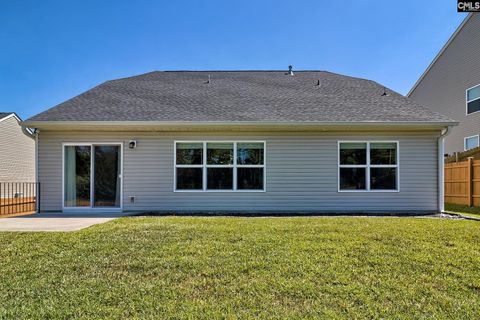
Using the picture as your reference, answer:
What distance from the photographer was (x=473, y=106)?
16469 mm

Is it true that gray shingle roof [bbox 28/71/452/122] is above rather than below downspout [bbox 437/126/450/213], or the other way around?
above

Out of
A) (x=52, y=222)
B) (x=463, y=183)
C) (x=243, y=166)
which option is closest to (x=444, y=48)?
(x=463, y=183)

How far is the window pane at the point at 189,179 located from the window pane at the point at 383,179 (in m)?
5.27

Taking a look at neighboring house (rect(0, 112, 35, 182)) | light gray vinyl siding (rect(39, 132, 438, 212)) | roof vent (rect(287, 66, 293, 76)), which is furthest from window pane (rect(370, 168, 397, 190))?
neighboring house (rect(0, 112, 35, 182))

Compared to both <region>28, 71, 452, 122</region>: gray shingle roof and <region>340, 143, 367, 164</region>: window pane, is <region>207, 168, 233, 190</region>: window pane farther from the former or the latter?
<region>340, 143, 367, 164</region>: window pane

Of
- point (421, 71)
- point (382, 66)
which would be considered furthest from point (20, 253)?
point (421, 71)

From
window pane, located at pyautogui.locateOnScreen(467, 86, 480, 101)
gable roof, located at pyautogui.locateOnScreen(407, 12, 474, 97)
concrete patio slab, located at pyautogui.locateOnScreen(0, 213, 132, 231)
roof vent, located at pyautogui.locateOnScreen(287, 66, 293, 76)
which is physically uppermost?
gable roof, located at pyautogui.locateOnScreen(407, 12, 474, 97)

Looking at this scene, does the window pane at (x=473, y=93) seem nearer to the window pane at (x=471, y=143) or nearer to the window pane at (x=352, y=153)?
the window pane at (x=471, y=143)

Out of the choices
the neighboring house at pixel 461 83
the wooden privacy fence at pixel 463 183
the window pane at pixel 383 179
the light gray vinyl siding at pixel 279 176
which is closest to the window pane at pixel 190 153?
the light gray vinyl siding at pixel 279 176

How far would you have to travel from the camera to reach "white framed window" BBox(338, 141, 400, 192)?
979 cm

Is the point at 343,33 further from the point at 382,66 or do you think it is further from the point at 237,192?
the point at 237,192

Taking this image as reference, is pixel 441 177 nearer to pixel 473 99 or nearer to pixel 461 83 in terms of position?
pixel 473 99

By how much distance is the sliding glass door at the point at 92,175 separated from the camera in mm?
9781

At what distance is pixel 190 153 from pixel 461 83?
→ 1613 centimetres
